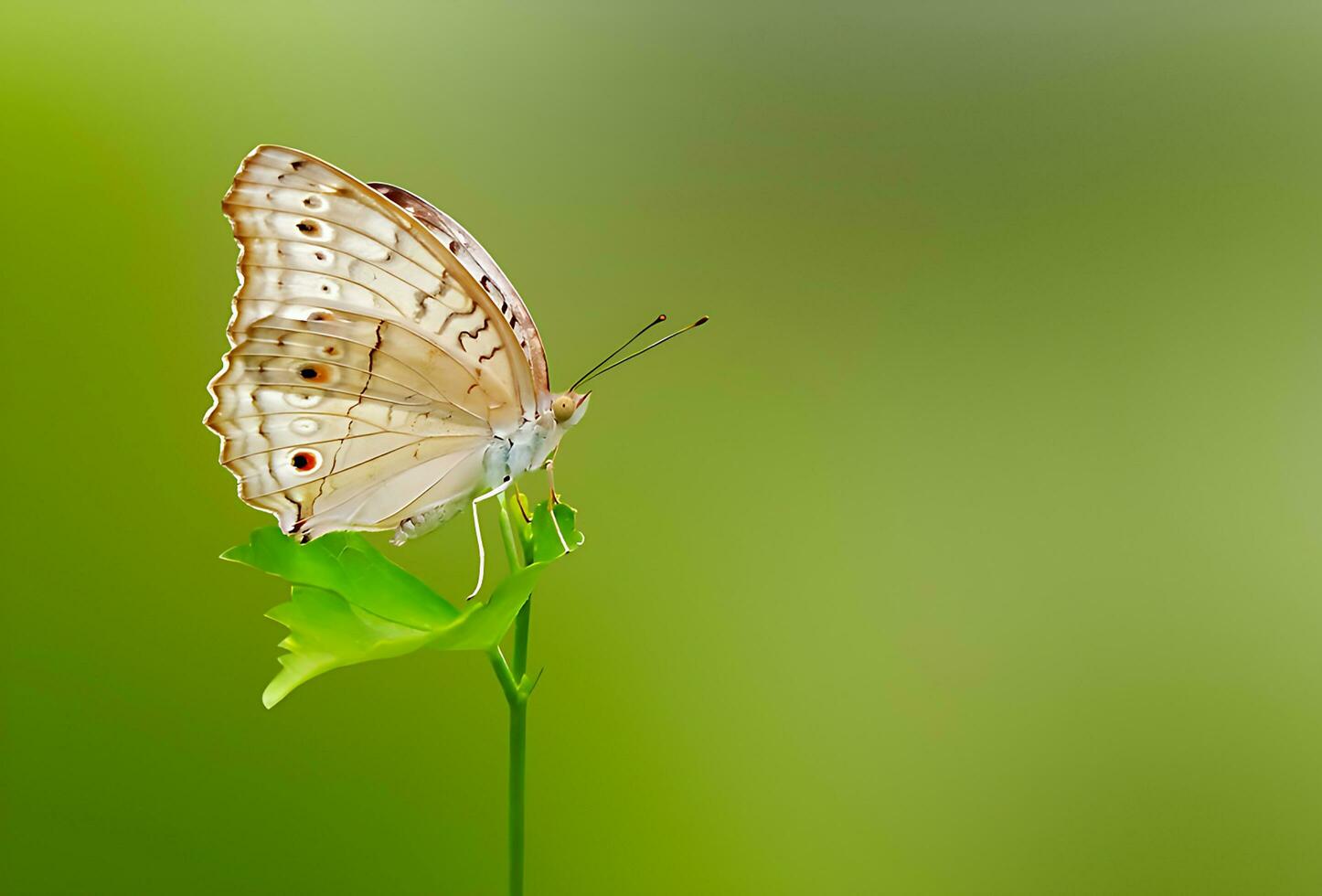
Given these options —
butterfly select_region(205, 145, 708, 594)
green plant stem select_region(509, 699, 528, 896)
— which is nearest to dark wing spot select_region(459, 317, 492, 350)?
butterfly select_region(205, 145, 708, 594)

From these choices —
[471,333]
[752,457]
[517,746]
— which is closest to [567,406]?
[471,333]

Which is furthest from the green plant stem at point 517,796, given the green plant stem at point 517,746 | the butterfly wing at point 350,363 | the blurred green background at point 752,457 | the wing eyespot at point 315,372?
the blurred green background at point 752,457

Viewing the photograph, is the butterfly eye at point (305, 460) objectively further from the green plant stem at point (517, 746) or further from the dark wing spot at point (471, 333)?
the green plant stem at point (517, 746)

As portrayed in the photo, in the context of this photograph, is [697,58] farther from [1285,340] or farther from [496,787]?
[496,787]

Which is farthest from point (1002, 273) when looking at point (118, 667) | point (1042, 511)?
point (118, 667)

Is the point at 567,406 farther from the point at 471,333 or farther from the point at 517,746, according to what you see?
the point at 517,746

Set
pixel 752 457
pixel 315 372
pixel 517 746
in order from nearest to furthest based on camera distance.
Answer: pixel 517 746
pixel 315 372
pixel 752 457
